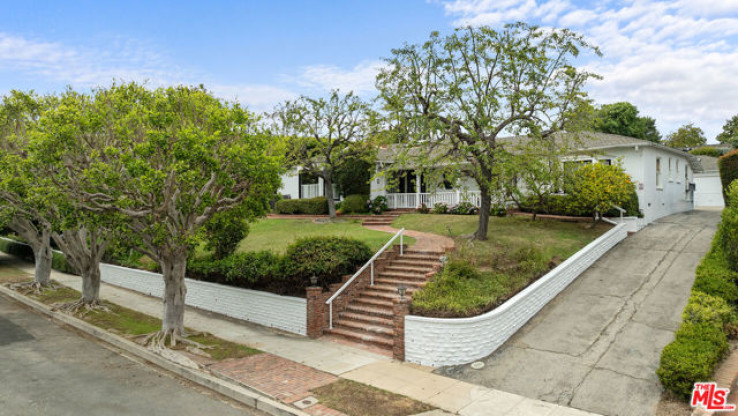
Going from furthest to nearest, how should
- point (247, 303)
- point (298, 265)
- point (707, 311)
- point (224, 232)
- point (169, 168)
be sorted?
point (224, 232), point (247, 303), point (298, 265), point (169, 168), point (707, 311)

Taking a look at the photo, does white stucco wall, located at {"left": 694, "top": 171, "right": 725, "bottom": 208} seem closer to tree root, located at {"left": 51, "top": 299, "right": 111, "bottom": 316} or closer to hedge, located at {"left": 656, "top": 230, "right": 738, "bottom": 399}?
hedge, located at {"left": 656, "top": 230, "right": 738, "bottom": 399}

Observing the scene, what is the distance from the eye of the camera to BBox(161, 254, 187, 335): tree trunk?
459 inches

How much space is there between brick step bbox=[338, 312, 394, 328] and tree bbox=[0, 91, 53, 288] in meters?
7.75

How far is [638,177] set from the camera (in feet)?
69.2

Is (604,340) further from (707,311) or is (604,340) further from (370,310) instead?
(370,310)

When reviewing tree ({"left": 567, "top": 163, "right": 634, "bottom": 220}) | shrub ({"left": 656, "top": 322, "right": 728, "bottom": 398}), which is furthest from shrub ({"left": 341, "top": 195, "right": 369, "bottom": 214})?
shrub ({"left": 656, "top": 322, "right": 728, "bottom": 398})

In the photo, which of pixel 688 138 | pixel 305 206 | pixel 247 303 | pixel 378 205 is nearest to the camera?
pixel 247 303

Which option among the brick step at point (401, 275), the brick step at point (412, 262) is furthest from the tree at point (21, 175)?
the brick step at point (412, 262)

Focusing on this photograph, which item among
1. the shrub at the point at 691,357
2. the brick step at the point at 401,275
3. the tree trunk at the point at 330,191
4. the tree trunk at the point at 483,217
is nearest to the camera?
the shrub at the point at 691,357

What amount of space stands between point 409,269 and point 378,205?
13.8m

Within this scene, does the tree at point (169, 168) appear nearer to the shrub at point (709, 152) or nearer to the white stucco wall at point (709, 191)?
the white stucco wall at point (709, 191)

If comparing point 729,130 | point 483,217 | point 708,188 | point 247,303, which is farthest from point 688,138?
point 247,303

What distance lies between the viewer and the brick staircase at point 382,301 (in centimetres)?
1164

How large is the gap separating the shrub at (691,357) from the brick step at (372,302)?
6.45 metres
